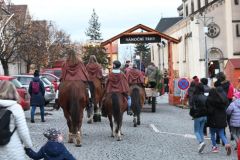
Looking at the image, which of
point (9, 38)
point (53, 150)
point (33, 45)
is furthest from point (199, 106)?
point (33, 45)

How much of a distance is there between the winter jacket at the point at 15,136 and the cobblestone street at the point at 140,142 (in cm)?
495

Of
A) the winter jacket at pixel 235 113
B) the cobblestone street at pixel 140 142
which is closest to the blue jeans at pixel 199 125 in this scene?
the cobblestone street at pixel 140 142

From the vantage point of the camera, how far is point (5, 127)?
670cm

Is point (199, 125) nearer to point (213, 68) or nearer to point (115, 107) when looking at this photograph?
point (115, 107)

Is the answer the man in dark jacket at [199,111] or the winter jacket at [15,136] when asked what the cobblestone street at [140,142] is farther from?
the winter jacket at [15,136]

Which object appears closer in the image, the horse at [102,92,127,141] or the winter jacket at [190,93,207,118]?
the winter jacket at [190,93,207,118]

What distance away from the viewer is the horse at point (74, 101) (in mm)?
14008

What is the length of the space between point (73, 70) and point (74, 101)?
2.65ft

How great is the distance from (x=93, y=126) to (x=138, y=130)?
5.85ft

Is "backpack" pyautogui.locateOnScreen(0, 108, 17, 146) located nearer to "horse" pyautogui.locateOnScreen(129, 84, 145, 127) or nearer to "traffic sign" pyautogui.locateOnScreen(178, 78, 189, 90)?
"horse" pyautogui.locateOnScreen(129, 84, 145, 127)

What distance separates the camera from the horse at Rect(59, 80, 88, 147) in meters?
14.0

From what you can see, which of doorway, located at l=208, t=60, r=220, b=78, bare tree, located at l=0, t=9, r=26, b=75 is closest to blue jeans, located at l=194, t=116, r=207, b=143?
bare tree, located at l=0, t=9, r=26, b=75

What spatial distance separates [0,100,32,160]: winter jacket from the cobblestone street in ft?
16.2

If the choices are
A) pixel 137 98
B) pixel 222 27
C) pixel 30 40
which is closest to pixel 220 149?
pixel 137 98
